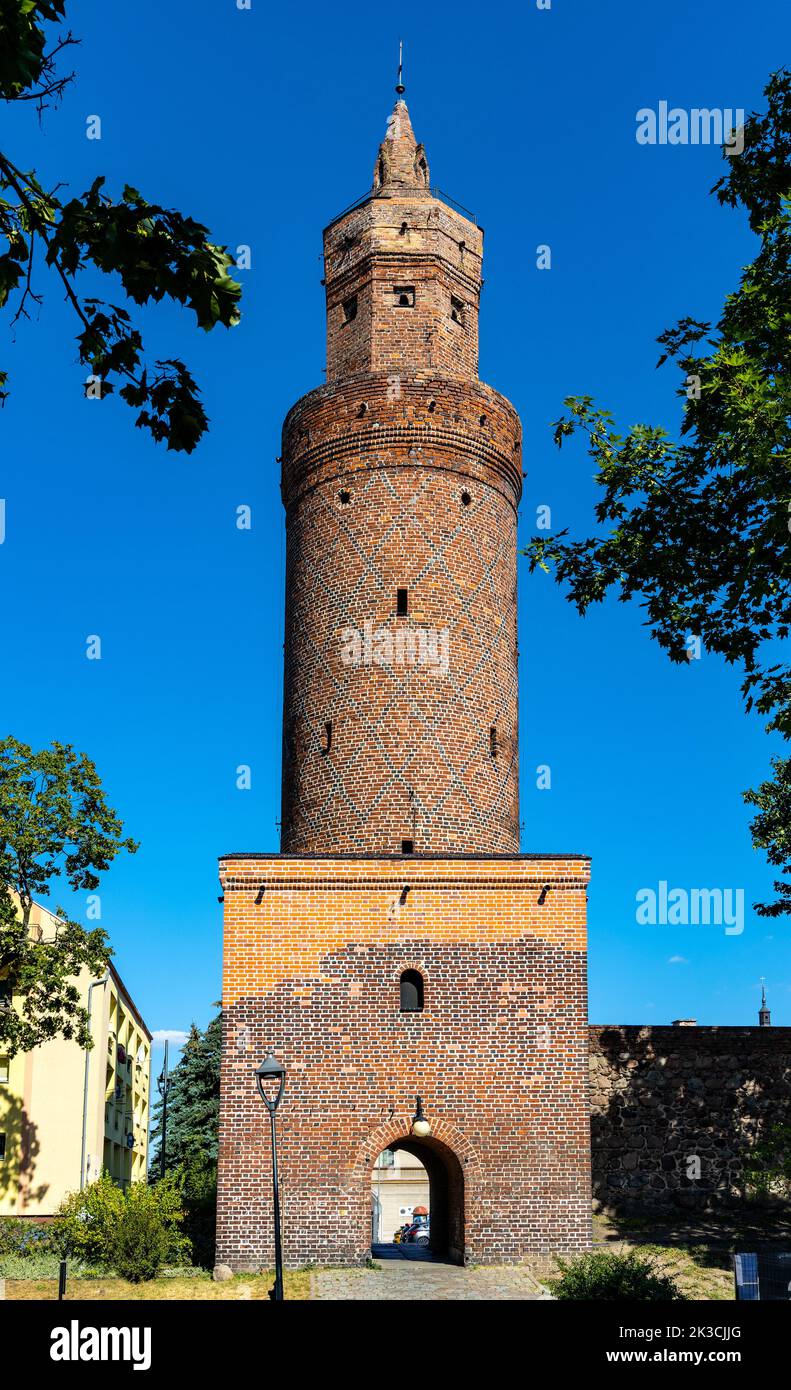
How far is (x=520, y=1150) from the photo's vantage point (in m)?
18.0

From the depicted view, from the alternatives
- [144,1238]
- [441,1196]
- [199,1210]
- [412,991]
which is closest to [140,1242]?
[144,1238]

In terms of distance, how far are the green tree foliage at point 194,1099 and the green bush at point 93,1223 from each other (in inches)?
736

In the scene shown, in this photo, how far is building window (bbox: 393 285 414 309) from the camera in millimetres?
Result: 23172

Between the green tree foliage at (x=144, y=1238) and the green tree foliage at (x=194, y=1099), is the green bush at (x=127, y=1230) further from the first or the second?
the green tree foliage at (x=194, y=1099)

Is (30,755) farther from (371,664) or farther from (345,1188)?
(345,1188)

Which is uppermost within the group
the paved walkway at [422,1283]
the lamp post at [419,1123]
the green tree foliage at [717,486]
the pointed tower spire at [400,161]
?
the pointed tower spire at [400,161]

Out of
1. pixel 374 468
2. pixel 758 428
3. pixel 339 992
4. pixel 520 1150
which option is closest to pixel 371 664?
pixel 374 468

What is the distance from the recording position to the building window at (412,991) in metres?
18.5

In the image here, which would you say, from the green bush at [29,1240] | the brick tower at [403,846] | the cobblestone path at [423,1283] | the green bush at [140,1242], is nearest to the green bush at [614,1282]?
the cobblestone path at [423,1283]

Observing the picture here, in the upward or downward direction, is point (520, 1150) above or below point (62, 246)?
below

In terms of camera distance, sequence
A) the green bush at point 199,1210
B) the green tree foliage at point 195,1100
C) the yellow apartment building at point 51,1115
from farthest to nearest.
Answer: the green tree foliage at point 195,1100 → the yellow apartment building at point 51,1115 → the green bush at point 199,1210

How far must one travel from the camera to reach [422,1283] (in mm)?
16562

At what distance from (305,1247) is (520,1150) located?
3138 millimetres
